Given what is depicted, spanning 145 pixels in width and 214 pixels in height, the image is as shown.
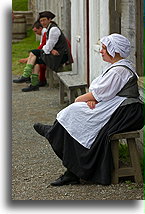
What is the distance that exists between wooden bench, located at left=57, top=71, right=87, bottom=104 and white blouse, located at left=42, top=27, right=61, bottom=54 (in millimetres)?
487

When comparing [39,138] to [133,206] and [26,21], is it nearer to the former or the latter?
[133,206]

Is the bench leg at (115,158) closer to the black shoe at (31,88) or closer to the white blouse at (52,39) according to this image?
the white blouse at (52,39)

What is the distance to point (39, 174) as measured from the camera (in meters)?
6.04

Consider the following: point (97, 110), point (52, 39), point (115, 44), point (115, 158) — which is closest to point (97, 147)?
point (115, 158)

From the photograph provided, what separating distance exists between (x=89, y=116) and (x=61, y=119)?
0.24m

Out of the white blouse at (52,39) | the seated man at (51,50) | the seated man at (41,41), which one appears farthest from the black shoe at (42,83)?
the white blouse at (52,39)

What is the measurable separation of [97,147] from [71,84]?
13.1ft

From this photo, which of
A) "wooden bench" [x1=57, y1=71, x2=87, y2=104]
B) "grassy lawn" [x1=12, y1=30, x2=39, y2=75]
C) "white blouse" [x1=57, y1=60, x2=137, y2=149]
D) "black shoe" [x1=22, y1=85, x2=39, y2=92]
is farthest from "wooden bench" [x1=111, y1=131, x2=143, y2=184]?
"grassy lawn" [x1=12, y1=30, x2=39, y2=75]

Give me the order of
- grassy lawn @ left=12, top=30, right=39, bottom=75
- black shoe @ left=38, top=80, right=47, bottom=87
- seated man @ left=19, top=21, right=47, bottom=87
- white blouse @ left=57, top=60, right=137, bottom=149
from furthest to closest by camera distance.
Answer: grassy lawn @ left=12, top=30, right=39, bottom=75 < black shoe @ left=38, top=80, right=47, bottom=87 < seated man @ left=19, top=21, right=47, bottom=87 < white blouse @ left=57, top=60, right=137, bottom=149

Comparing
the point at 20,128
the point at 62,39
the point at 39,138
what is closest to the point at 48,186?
the point at 39,138

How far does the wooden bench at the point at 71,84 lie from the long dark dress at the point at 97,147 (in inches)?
145

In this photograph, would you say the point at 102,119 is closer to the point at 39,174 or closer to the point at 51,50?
the point at 39,174

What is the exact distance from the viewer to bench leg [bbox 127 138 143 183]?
17.8 feet

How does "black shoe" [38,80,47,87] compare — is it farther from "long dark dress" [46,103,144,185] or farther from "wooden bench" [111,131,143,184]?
"wooden bench" [111,131,143,184]
